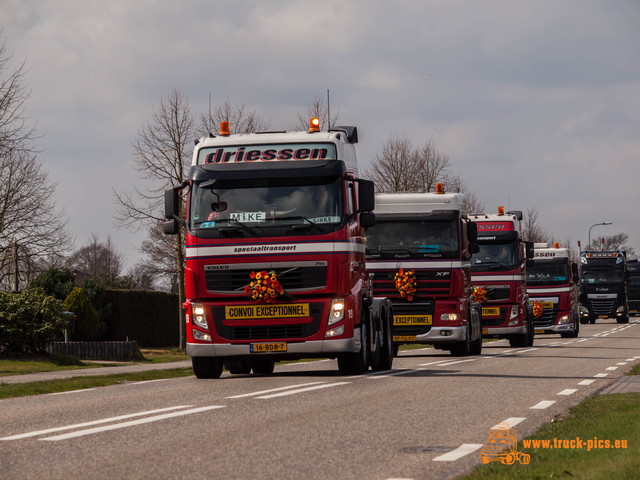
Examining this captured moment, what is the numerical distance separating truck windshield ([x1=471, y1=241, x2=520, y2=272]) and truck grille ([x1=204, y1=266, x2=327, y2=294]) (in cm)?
1510

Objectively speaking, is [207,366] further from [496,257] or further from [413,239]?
[496,257]

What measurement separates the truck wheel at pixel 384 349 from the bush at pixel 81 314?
19.8 meters

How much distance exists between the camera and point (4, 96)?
85.1ft

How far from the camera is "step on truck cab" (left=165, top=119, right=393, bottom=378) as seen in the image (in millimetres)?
15859

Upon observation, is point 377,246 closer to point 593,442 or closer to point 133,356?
point 133,356

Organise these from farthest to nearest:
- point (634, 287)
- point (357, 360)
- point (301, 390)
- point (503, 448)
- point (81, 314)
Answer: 1. point (634, 287)
2. point (81, 314)
3. point (357, 360)
4. point (301, 390)
5. point (503, 448)

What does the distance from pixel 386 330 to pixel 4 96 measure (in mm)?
12021

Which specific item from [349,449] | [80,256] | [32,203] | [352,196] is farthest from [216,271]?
[80,256]

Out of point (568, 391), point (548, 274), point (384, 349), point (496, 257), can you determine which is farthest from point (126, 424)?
point (548, 274)

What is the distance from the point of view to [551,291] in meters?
39.9

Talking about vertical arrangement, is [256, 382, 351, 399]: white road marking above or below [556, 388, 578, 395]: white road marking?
above

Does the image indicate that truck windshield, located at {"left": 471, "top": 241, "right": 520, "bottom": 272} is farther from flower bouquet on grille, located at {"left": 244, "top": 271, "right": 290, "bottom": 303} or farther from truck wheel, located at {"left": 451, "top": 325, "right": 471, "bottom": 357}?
flower bouquet on grille, located at {"left": 244, "top": 271, "right": 290, "bottom": 303}

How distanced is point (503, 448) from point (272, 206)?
8.26m

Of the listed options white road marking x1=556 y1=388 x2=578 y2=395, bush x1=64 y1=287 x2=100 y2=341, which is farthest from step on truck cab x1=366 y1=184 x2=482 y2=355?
bush x1=64 y1=287 x2=100 y2=341
